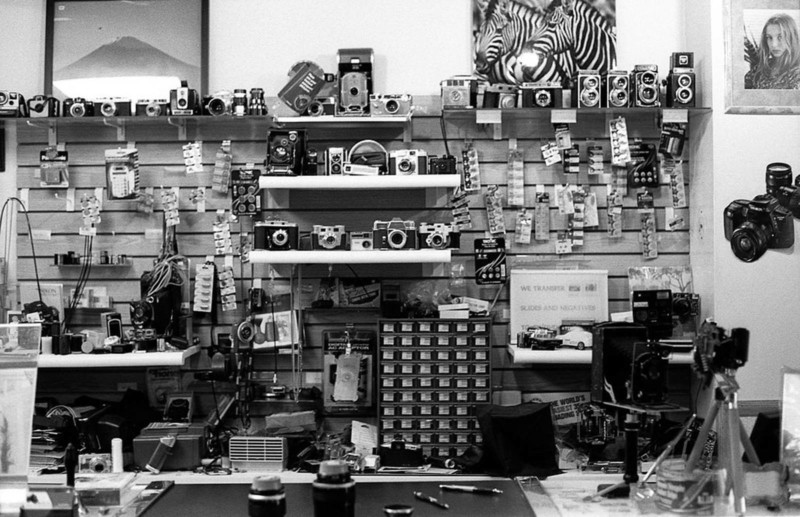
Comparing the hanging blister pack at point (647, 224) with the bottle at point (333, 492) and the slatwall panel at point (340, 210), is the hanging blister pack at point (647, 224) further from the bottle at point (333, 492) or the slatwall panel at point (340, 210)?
the bottle at point (333, 492)

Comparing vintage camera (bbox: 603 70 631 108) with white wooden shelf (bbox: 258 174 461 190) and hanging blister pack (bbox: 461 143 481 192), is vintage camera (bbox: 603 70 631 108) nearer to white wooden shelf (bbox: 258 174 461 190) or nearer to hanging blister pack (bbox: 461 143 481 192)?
hanging blister pack (bbox: 461 143 481 192)

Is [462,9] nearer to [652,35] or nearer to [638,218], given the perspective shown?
[652,35]

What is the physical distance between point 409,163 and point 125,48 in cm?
162

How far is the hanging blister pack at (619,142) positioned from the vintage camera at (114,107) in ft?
7.78

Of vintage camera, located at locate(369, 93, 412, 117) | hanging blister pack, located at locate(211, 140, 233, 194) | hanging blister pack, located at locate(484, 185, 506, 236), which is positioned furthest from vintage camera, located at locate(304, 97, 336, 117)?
hanging blister pack, located at locate(484, 185, 506, 236)

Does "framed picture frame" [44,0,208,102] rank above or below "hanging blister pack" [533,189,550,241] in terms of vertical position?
above

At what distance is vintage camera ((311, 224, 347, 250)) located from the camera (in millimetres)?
3996

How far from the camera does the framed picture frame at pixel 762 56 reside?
157 inches

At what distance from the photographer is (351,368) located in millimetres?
4090

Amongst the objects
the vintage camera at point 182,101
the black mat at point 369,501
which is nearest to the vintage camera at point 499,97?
the vintage camera at point 182,101

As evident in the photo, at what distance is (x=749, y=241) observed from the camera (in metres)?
3.95

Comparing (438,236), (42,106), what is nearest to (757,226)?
(438,236)

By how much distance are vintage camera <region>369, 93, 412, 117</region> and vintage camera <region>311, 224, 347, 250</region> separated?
0.58 m

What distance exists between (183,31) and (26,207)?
3.90ft
